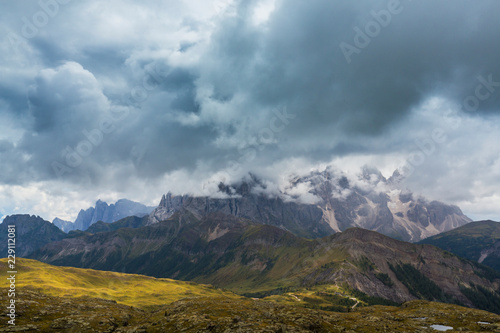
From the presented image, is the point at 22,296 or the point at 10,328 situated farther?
the point at 22,296

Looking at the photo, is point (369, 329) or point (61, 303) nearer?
point (369, 329)

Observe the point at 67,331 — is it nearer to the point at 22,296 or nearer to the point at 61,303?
the point at 61,303

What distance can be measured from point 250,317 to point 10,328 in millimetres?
80636

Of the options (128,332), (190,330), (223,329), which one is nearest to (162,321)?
(128,332)

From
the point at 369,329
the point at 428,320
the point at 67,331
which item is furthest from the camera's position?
the point at 428,320

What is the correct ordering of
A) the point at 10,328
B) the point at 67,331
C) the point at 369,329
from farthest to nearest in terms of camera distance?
the point at 369,329
the point at 67,331
the point at 10,328

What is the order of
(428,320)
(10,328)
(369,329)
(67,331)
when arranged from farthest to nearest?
(428,320) → (369,329) → (67,331) → (10,328)

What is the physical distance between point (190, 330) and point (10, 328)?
5697 cm

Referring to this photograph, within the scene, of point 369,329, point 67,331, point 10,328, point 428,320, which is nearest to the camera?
point 10,328

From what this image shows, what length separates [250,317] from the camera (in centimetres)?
11569

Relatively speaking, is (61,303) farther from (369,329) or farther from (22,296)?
(369,329)

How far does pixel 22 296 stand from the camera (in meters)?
137

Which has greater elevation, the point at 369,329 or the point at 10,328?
the point at 10,328

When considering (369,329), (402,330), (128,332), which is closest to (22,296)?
(128,332)
